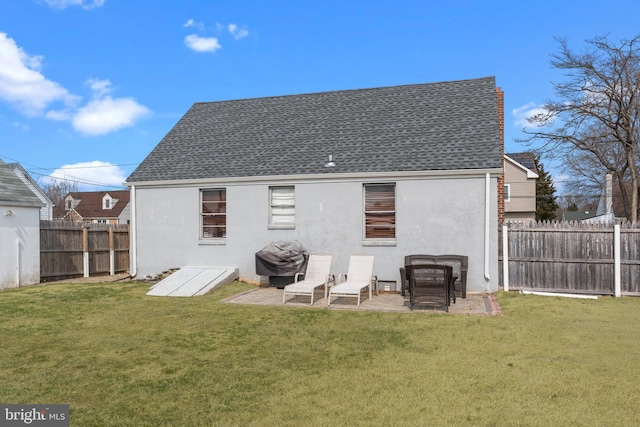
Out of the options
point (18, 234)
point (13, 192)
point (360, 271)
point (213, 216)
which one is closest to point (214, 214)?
point (213, 216)

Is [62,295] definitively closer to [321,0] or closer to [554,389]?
[321,0]

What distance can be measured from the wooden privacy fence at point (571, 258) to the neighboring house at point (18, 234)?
49.1 feet

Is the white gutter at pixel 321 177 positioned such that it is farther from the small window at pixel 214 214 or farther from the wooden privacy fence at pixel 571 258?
the wooden privacy fence at pixel 571 258

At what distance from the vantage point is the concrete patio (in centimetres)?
1008

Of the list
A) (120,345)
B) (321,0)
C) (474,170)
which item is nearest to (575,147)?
(474,170)

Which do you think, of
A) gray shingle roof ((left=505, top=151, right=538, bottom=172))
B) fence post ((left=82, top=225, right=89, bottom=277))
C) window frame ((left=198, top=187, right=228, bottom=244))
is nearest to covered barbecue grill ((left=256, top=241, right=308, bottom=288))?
window frame ((left=198, top=187, right=228, bottom=244))

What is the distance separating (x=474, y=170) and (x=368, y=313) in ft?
17.2

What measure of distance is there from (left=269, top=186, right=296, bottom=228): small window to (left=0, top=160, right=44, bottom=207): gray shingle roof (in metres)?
7.99

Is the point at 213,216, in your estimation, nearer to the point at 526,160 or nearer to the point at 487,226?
the point at 487,226

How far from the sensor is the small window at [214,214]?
15102 mm

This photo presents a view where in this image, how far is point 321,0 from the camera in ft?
42.8

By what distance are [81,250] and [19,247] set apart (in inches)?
109

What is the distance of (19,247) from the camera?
48.1 feet

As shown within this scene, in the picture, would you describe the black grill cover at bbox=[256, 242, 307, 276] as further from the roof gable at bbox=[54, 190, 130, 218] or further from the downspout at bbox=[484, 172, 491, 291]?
the roof gable at bbox=[54, 190, 130, 218]
